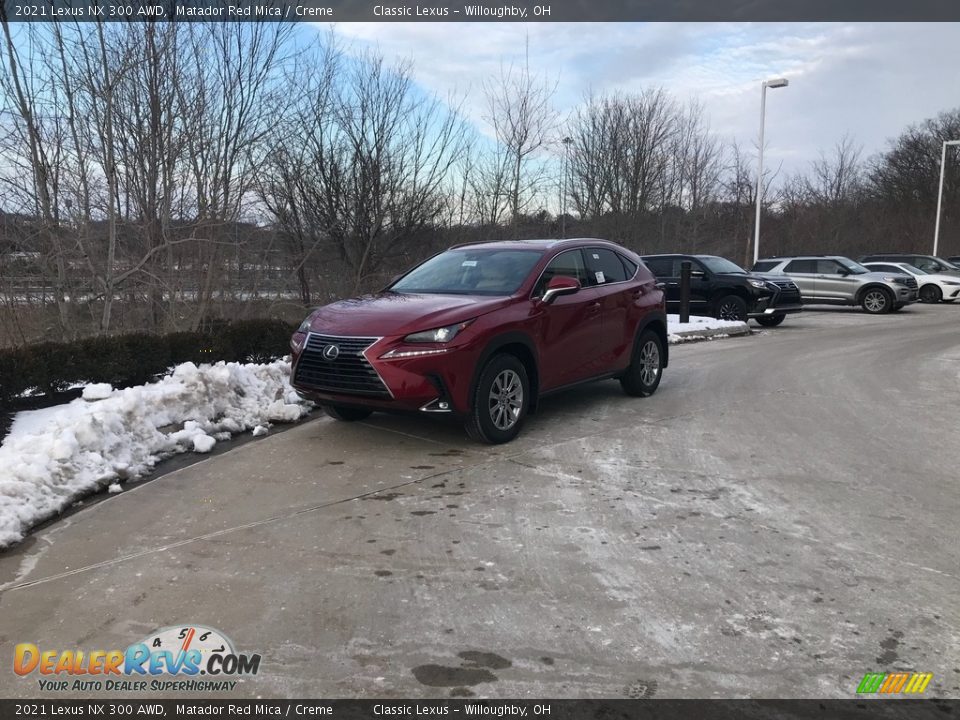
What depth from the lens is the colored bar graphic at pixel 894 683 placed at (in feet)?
8.91

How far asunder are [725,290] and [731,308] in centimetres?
45

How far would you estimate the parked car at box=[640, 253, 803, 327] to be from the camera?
55.0ft

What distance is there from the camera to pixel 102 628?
3.18m

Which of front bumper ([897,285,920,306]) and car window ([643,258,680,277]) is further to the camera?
front bumper ([897,285,920,306])

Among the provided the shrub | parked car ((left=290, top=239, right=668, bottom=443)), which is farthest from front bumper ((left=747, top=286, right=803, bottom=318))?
the shrub

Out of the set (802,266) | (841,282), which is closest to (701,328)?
(802,266)

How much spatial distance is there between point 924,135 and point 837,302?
47970mm

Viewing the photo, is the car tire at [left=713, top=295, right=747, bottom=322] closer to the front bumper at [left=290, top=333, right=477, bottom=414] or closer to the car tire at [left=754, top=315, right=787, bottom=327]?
the car tire at [left=754, top=315, right=787, bottom=327]

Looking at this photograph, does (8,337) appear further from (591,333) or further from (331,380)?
(591,333)

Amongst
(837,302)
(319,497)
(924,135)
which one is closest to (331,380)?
(319,497)

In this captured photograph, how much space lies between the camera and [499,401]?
20.1ft

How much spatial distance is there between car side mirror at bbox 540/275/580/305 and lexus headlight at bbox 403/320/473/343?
114 centimetres

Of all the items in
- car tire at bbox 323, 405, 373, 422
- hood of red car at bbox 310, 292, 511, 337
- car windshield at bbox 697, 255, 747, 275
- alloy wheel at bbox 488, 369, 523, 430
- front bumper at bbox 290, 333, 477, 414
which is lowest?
car tire at bbox 323, 405, 373, 422
